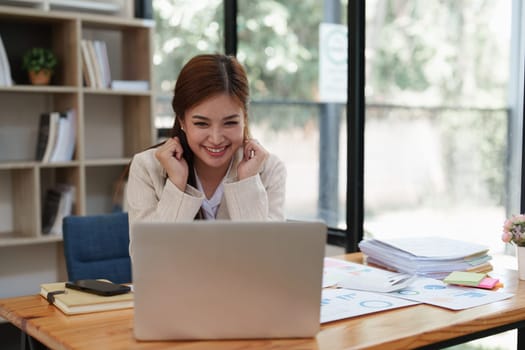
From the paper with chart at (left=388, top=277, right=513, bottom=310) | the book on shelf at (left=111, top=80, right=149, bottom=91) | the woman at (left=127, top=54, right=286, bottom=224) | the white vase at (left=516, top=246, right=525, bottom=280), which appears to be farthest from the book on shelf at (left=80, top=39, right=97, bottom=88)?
the white vase at (left=516, top=246, right=525, bottom=280)

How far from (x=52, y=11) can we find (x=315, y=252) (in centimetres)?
259

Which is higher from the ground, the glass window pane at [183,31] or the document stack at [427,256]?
the glass window pane at [183,31]

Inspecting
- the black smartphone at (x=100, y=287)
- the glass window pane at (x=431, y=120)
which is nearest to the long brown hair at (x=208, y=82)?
the black smartphone at (x=100, y=287)

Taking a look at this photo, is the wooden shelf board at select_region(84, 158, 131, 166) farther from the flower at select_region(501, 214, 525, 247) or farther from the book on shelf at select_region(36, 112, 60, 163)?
the flower at select_region(501, 214, 525, 247)

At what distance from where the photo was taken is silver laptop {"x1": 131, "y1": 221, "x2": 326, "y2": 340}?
1.34m

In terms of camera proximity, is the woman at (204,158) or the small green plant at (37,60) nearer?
the woman at (204,158)

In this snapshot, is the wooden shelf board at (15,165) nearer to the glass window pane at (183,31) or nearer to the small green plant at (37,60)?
the small green plant at (37,60)

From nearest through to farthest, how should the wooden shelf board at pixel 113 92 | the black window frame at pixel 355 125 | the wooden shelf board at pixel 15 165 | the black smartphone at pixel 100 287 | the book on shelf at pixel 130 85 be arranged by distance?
the black smartphone at pixel 100 287
the black window frame at pixel 355 125
the wooden shelf board at pixel 15 165
the wooden shelf board at pixel 113 92
the book on shelf at pixel 130 85

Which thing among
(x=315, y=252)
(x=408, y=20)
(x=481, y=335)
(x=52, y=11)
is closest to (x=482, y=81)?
(x=408, y=20)

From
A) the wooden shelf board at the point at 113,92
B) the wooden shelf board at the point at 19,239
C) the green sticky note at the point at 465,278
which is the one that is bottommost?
the wooden shelf board at the point at 19,239

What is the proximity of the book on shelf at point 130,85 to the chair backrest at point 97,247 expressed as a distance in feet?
5.03

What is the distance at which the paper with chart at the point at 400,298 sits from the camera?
161 centimetres

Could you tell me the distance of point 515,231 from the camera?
1.98 metres

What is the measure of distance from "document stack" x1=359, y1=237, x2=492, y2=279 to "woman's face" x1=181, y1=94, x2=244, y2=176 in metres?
0.53
